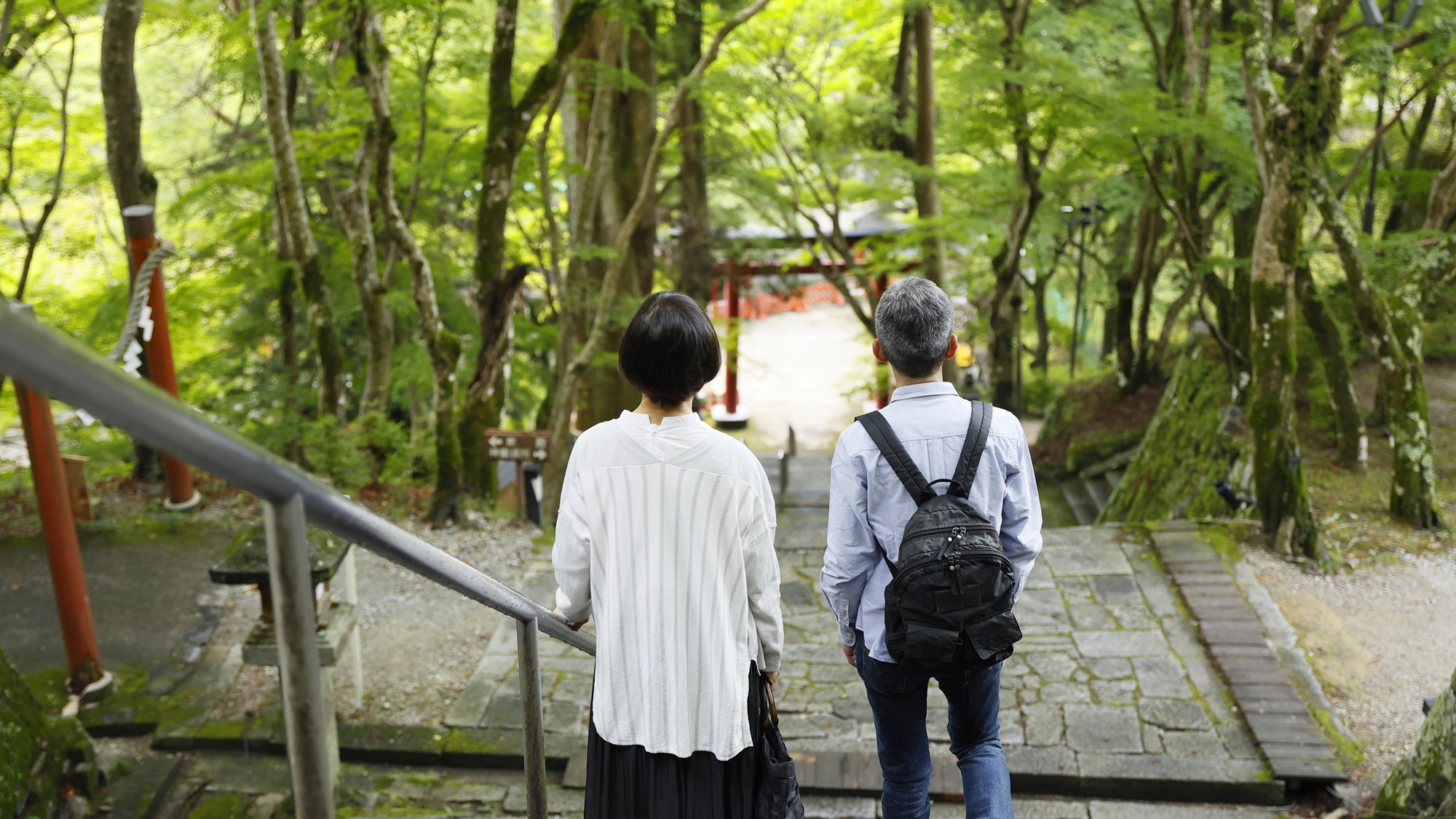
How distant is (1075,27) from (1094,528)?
21.7ft

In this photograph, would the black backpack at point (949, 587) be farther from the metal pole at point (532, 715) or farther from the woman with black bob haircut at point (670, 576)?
the metal pole at point (532, 715)

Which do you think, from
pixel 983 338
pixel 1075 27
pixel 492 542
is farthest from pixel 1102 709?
pixel 983 338

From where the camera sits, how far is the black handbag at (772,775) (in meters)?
2.07

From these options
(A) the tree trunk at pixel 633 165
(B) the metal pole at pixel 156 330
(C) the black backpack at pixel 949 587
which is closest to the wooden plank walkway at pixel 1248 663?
(C) the black backpack at pixel 949 587

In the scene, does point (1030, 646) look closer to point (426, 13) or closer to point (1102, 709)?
point (1102, 709)

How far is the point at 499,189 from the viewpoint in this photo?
7.80m

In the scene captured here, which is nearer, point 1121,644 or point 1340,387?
point 1121,644

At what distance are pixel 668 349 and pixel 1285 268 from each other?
5608mm

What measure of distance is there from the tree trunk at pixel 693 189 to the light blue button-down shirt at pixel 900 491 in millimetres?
9038

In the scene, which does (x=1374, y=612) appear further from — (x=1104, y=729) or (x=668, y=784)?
(x=668, y=784)

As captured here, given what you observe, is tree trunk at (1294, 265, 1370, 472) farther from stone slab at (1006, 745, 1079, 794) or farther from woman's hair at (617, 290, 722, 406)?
woman's hair at (617, 290, 722, 406)

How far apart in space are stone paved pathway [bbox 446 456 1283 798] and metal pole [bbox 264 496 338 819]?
3200 millimetres

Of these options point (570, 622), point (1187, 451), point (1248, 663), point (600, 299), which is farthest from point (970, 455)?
point (1187, 451)

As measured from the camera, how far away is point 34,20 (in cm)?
999
